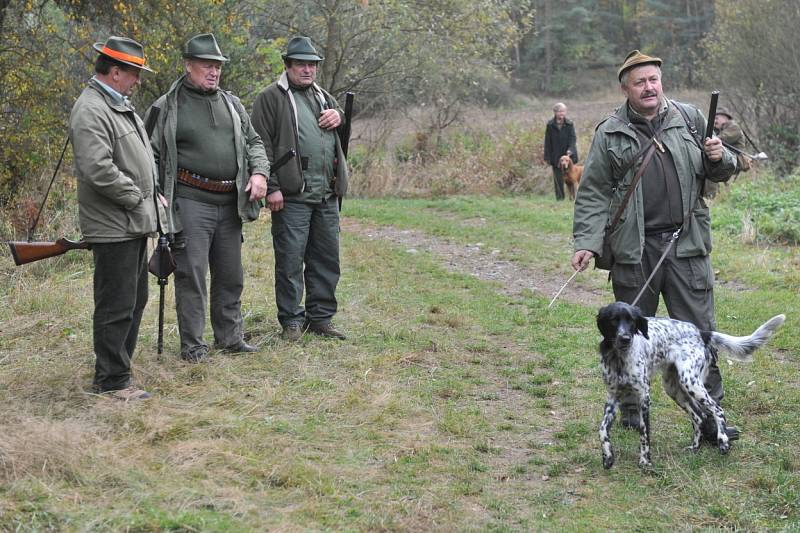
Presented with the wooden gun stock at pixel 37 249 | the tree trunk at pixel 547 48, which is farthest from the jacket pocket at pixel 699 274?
the tree trunk at pixel 547 48

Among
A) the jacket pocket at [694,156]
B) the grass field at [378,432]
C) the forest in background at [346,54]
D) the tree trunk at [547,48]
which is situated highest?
the tree trunk at [547,48]

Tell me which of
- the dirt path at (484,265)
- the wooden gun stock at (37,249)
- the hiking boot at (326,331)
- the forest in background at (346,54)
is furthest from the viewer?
the forest in background at (346,54)

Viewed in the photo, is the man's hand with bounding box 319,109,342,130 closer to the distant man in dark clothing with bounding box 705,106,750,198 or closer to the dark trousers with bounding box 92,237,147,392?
the dark trousers with bounding box 92,237,147,392

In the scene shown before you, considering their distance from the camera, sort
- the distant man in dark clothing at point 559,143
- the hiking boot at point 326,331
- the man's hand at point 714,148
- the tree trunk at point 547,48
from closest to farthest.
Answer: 1. the man's hand at point 714,148
2. the hiking boot at point 326,331
3. the distant man in dark clothing at point 559,143
4. the tree trunk at point 547,48

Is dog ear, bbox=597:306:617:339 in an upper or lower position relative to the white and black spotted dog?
upper

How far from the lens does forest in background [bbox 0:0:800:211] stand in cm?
1197

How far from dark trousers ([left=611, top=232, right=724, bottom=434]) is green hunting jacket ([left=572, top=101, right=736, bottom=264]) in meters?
0.08

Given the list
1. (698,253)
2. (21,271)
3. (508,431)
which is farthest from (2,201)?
(698,253)

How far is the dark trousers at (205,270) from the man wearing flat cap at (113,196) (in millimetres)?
770

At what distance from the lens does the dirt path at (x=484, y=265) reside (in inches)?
392

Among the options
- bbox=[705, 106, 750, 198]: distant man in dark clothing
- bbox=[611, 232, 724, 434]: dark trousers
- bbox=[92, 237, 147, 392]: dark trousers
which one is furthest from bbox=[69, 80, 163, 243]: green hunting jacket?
bbox=[705, 106, 750, 198]: distant man in dark clothing

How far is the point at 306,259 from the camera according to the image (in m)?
7.60

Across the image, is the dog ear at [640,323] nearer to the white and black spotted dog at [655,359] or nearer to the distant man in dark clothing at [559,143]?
the white and black spotted dog at [655,359]

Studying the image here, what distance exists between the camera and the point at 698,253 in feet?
17.0
